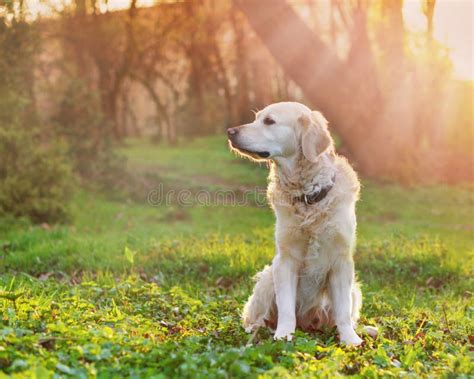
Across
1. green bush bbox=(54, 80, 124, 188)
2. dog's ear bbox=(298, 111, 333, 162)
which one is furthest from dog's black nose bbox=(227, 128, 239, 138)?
green bush bbox=(54, 80, 124, 188)

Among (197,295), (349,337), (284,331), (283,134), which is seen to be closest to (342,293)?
(349,337)

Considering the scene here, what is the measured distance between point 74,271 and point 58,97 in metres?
8.75

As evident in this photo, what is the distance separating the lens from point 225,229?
10609 mm

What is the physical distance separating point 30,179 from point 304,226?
22.9 feet

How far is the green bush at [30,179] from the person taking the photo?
10.1 meters

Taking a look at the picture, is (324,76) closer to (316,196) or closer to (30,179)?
(30,179)

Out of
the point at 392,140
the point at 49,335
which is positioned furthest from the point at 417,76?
→ the point at 49,335

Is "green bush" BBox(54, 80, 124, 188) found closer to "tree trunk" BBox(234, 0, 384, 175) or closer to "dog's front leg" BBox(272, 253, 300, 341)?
"tree trunk" BBox(234, 0, 384, 175)

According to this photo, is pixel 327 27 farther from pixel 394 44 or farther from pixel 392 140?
pixel 392 140

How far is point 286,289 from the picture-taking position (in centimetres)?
475

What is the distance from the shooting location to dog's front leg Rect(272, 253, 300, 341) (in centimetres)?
467

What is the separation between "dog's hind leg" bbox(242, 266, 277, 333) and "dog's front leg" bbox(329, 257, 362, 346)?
53cm

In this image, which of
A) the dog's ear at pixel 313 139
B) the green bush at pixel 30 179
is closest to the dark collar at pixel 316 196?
the dog's ear at pixel 313 139

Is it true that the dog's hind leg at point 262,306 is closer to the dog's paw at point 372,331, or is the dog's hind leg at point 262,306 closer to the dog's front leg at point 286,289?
the dog's front leg at point 286,289
